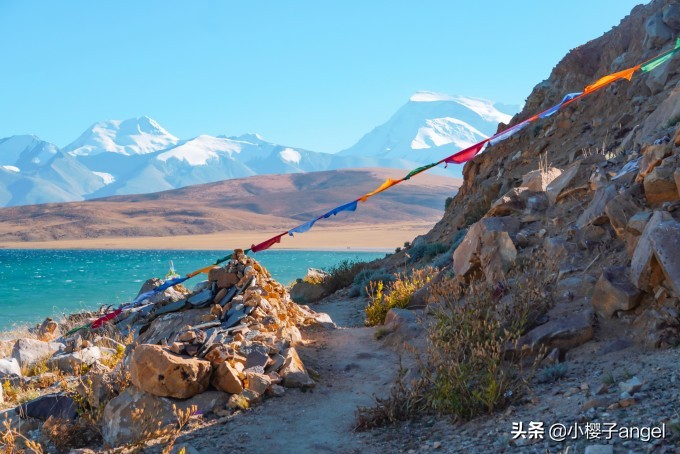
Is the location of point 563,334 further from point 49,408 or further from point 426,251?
point 426,251

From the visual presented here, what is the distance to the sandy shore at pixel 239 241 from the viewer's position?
88625 millimetres

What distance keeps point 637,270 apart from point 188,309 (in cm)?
714

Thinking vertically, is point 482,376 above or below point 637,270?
below

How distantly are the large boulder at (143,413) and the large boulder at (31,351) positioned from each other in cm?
555

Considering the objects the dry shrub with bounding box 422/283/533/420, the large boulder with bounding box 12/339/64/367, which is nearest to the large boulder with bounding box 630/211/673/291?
the dry shrub with bounding box 422/283/533/420

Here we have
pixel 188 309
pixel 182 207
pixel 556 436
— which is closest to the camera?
pixel 556 436

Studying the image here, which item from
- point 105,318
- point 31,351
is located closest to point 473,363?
point 105,318

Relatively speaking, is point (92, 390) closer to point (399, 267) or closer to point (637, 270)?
point (637, 270)

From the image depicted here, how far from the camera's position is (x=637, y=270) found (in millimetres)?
5875

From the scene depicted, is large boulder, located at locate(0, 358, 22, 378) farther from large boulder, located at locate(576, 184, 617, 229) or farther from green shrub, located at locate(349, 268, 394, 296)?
large boulder, located at locate(576, 184, 617, 229)

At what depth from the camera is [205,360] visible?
6551 millimetres

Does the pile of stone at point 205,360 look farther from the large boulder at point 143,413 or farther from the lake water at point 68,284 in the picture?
the lake water at point 68,284

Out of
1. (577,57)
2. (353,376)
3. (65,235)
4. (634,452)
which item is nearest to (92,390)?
(353,376)

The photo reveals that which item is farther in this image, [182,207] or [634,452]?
[182,207]
